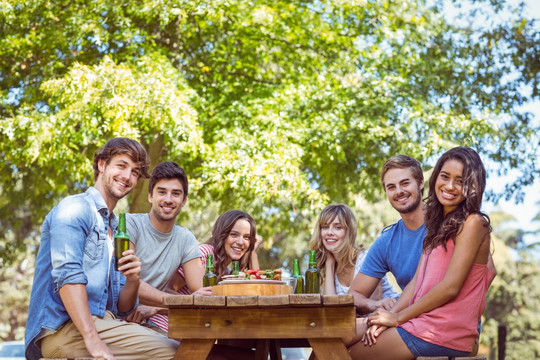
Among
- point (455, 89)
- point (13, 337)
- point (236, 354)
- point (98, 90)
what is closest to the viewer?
point (236, 354)

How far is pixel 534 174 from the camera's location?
13.0 meters

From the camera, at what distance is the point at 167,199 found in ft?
16.4

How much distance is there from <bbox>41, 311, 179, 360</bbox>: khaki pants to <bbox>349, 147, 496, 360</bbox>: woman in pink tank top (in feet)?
3.80

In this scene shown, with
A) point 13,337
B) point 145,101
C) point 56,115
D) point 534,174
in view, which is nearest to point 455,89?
point 534,174

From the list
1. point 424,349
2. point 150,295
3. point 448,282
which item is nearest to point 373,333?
point 424,349

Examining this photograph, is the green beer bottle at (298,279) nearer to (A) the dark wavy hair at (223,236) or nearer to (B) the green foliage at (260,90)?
(A) the dark wavy hair at (223,236)

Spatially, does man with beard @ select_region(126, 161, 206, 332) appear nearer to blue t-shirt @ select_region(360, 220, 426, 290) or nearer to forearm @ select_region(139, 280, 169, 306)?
forearm @ select_region(139, 280, 169, 306)

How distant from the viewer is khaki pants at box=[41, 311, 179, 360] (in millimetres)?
3705

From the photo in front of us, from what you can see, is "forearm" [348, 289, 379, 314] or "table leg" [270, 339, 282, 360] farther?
"table leg" [270, 339, 282, 360]

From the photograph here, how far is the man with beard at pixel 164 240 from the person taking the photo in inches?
194

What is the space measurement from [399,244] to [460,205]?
1106 millimetres

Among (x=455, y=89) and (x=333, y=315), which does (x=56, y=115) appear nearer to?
(x=455, y=89)

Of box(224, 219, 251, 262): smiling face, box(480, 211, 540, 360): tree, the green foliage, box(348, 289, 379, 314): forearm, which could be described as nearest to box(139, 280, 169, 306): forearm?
box(224, 219, 251, 262): smiling face

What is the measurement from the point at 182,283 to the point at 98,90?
6262 mm
